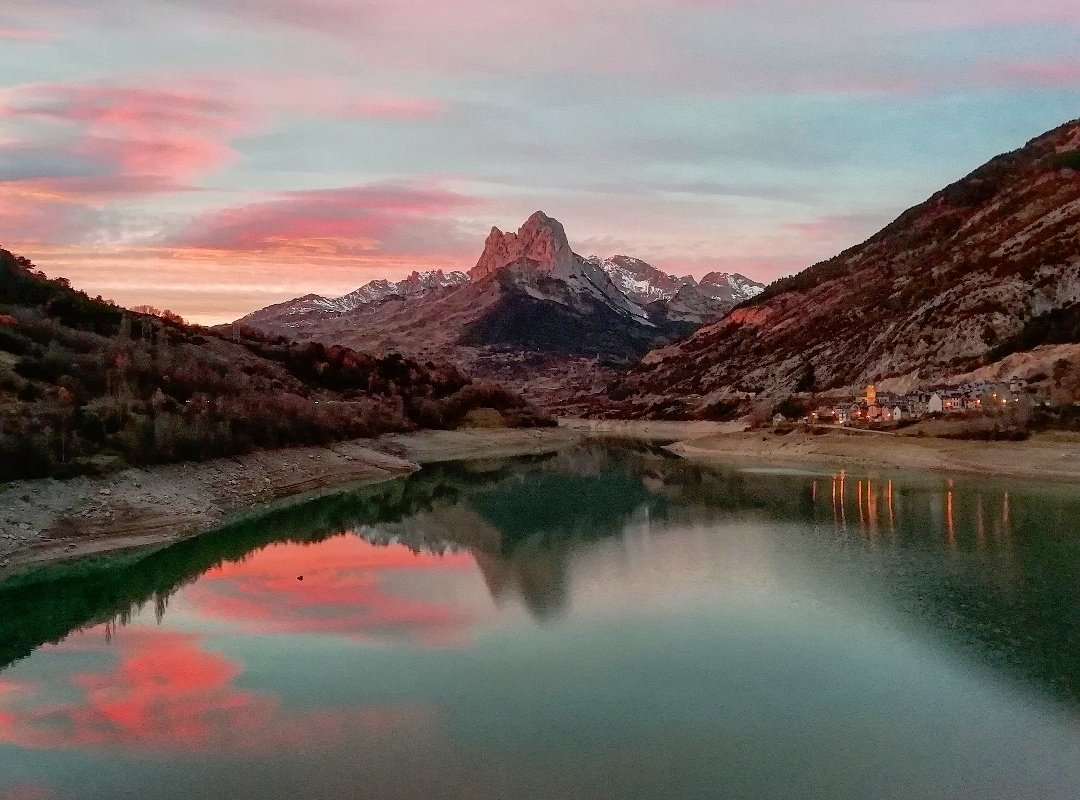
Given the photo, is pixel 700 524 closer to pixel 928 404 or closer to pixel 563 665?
pixel 563 665

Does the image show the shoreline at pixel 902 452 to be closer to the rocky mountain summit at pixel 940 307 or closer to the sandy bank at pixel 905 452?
the sandy bank at pixel 905 452

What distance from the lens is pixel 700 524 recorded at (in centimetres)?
4894

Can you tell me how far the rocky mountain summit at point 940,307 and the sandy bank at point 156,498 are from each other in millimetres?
70637

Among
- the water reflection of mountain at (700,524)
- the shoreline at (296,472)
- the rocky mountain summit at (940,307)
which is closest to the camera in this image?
the water reflection of mountain at (700,524)

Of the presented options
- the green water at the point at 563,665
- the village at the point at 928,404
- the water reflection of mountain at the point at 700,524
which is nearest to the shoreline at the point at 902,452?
the water reflection of mountain at the point at 700,524

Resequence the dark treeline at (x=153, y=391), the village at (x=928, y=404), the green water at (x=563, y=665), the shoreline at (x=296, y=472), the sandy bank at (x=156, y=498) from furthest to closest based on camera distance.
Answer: the village at (x=928, y=404) < the dark treeline at (x=153, y=391) < the shoreline at (x=296, y=472) < the sandy bank at (x=156, y=498) < the green water at (x=563, y=665)

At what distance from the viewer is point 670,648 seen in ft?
80.6

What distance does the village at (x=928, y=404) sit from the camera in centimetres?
8138

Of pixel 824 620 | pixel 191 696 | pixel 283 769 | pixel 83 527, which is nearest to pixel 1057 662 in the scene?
pixel 824 620

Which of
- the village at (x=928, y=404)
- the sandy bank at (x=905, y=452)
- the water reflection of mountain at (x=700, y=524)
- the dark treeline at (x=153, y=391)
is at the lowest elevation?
the water reflection of mountain at (x=700, y=524)

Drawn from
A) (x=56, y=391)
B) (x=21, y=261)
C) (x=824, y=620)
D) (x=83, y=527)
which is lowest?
(x=824, y=620)

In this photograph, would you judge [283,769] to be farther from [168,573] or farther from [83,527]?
[83,527]

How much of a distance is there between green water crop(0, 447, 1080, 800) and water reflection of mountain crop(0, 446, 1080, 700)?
231 millimetres

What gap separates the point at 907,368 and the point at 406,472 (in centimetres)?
7434
